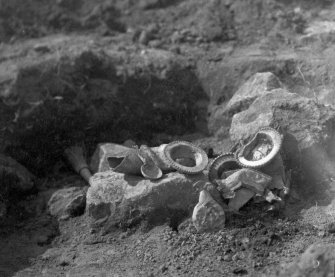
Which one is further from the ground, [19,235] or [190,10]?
[190,10]

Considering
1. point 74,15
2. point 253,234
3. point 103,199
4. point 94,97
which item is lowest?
point 253,234

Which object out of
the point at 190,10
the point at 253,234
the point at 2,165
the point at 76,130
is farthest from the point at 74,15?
the point at 253,234

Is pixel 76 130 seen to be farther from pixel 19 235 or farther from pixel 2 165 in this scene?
pixel 19 235

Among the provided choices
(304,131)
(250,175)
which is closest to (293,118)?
(304,131)

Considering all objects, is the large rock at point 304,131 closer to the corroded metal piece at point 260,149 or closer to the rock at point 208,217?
the corroded metal piece at point 260,149

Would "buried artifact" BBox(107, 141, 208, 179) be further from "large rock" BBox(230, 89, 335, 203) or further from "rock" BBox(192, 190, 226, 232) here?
"large rock" BBox(230, 89, 335, 203)

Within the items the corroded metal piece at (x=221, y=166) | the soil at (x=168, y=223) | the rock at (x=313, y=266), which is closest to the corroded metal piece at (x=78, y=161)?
the soil at (x=168, y=223)

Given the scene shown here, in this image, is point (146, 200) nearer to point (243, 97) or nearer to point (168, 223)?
point (168, 223)
